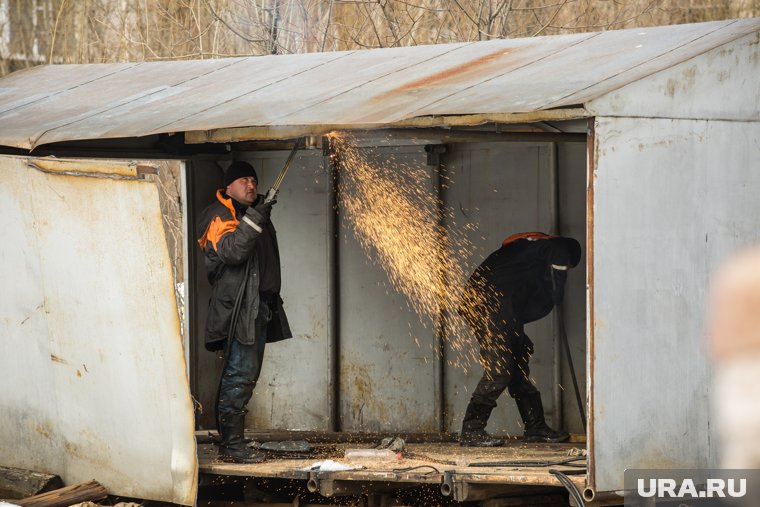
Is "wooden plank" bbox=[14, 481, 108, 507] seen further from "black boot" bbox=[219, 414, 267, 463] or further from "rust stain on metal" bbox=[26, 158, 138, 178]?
"rust stain on metal" bbox=[26, 158, 138, 178]

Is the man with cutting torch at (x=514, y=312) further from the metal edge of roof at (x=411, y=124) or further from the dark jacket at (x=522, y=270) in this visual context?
the metal edge of roof at (x=411, y=124)

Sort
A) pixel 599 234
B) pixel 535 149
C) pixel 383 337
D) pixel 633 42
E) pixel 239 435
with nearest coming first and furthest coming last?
pixel 599 234 < pixel 633 42 < pixel 239 435 < pixel 535 149 < pixel 383 337

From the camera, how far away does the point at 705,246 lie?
6934mm

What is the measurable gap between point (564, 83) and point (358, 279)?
3494 millimetres

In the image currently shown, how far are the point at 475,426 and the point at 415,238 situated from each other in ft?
5.39

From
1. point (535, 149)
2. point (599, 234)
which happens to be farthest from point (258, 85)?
point (599, 234)

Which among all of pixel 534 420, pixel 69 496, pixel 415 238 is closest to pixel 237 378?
pixel 69 496

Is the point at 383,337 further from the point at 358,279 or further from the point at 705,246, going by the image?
the point at 705,246

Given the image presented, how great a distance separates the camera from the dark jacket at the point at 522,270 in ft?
28.7

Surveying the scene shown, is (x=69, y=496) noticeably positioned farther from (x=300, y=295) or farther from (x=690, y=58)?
(x=690, y=58)

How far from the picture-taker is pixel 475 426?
887 cm

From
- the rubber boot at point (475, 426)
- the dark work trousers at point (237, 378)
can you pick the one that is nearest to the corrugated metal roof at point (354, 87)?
the dark work trousers at point (237, 378)

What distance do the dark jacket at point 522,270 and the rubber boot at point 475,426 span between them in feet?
2.15

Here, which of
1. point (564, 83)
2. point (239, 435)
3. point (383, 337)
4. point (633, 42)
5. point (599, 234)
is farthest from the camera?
point (383, 337)
